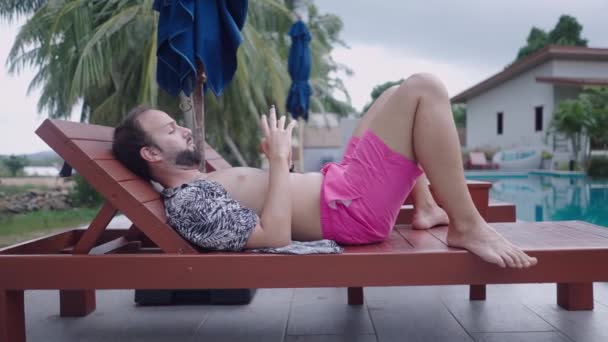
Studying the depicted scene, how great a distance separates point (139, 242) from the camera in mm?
2588

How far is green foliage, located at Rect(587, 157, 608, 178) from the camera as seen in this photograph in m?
13.0

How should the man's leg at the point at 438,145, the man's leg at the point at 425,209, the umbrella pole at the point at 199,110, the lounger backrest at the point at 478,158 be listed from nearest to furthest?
the man's leg at the point at 438,145 < the man's leg at the point at 425,209 < the umbrella pole at the point at 199,110 < the lounger backrest at the point at 478,158

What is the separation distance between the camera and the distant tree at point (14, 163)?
5.61m

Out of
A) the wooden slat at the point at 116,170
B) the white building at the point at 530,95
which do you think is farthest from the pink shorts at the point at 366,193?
the white building at the point at 530,95

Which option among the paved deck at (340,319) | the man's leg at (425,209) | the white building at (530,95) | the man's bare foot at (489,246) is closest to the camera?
the man's bare foot at (489,246)

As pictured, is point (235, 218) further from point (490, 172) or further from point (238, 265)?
point (490, 172)

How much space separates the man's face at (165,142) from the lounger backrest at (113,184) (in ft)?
Result: 0.58

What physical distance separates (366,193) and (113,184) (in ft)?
3.33

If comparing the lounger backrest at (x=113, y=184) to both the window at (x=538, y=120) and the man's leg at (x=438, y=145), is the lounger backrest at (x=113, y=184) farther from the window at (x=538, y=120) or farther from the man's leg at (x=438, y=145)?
the window at (x=538, y=120)

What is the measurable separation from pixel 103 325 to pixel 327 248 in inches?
57.0

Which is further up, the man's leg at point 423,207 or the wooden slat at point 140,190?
the wooden slat at point 140,190

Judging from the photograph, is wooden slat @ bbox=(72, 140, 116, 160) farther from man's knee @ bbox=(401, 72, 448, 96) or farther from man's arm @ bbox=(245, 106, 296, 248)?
man's knee @ bbox=(401, 72, 448, 96)

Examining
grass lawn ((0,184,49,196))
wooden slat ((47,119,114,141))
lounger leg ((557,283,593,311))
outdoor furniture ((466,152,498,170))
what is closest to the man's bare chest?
wooden slat ((47,119,114,141))

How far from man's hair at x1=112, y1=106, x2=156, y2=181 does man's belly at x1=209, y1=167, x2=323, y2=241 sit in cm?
32
